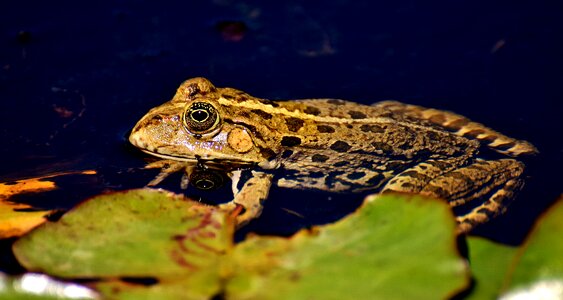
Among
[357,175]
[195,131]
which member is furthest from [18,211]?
[357,175]

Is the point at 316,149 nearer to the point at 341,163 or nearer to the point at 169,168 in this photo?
the point at 341,163

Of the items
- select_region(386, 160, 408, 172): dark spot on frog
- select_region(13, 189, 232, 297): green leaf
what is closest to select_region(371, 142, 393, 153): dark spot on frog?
select_region(386, 160, 408, 172): dark spot on frog

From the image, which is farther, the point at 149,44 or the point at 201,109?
the point at 149,44

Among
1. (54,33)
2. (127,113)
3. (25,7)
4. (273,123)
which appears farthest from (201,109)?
(25,7)

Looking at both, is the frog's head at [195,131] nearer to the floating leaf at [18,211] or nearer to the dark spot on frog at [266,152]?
the dark spot on frog at [266,152]

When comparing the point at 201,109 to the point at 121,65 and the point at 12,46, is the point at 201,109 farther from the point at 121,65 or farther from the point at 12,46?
the point at 12,46

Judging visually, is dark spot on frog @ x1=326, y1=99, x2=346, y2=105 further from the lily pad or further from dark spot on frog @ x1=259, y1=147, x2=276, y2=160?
the lily pad

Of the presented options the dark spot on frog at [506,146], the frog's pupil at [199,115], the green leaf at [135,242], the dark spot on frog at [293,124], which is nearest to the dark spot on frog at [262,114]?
the dark spot on frog at [293,124]
